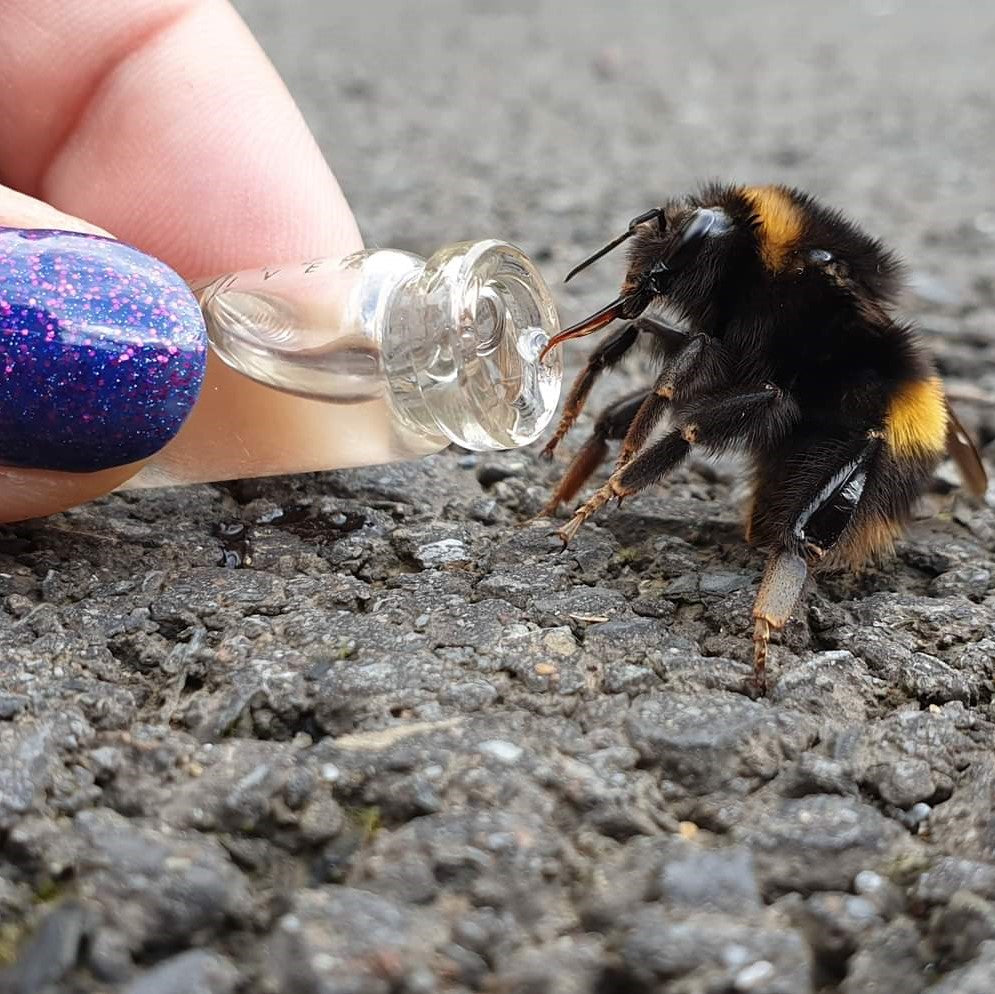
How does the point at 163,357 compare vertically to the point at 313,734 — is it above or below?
above

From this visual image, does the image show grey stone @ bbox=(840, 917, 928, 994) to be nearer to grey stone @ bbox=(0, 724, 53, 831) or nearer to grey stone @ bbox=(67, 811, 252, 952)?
grey stone @ bbox=(67, 811, 252, 952)

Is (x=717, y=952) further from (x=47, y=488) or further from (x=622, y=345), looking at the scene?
(x=47, y=488)

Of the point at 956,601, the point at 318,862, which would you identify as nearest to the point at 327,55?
the point at 956,601

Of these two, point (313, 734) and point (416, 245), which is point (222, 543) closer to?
point (313, 734)

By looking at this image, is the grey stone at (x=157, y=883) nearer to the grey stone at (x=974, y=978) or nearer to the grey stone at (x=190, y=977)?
the grey stone at (x=190, y=977)

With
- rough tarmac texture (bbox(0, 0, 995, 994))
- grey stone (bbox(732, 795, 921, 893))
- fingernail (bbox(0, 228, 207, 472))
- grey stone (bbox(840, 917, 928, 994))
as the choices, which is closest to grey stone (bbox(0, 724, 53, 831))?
rough tarmac texture (bbox(0, 0, 995, 994))

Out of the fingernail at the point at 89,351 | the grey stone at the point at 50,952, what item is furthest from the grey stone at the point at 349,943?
the fingernail at the point at 89,351
